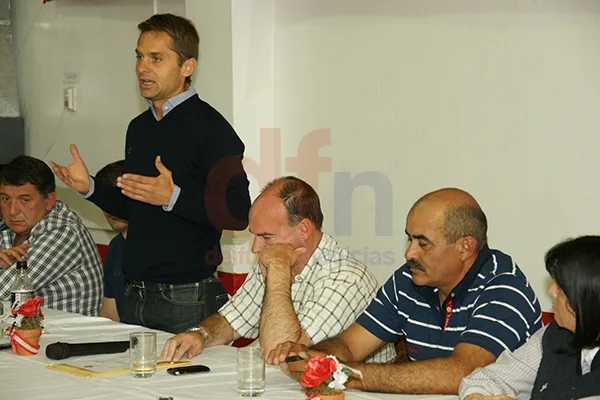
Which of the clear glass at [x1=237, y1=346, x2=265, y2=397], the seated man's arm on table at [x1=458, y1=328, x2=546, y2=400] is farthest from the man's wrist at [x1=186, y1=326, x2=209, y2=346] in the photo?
the seated man's arm on table at [x1=458, y1=328, x2=546, y2=400]

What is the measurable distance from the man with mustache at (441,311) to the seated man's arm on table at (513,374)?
0.12m

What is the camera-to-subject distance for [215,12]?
15.0 feet

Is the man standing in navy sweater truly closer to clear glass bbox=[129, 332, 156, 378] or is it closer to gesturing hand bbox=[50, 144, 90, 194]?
gesturing hand bbox=[50, 144, 90, 194]

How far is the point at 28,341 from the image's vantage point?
2877 millimetres

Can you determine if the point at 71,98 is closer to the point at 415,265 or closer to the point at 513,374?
the point at 415,265

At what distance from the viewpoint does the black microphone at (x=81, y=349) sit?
9.11 ft

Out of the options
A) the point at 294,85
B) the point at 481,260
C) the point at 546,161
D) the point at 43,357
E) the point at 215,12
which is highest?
the point at 215,12

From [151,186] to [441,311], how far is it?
1.04 metres

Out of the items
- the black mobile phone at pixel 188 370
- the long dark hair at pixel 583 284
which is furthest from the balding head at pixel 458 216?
the black mobile phone at pixel 188 370

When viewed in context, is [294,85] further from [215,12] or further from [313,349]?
[313,349]

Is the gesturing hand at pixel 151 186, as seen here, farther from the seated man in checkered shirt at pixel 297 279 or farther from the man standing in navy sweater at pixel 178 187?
the seated man in checkered shirt at pixel 297 279

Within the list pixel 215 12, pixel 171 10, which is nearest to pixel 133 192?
pixel 215 12

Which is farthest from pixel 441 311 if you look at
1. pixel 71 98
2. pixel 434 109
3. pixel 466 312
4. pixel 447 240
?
pixel 71 98

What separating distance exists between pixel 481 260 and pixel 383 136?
5.20 feet
